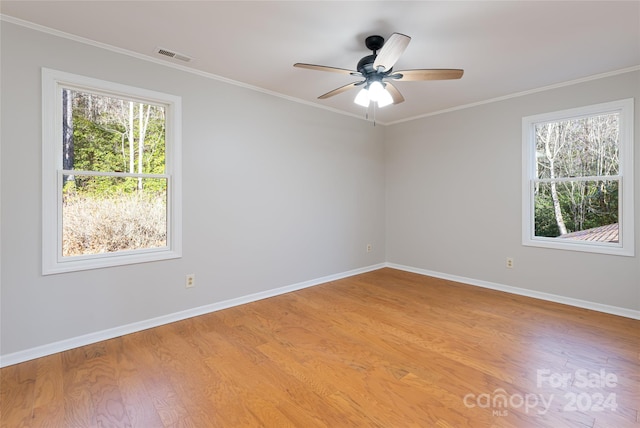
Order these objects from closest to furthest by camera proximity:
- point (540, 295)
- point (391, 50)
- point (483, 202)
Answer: point (391, 50) → point (540, 295) → point (483, 202)

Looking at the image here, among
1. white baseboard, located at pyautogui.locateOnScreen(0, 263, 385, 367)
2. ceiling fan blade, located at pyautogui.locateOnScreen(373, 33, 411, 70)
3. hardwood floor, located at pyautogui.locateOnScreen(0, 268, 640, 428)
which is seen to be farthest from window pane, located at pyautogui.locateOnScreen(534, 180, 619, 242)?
white baseboard, located at pyautogui.locateOnScreen(0, 263, 385, 367)

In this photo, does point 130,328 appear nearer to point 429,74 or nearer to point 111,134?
point 111,134

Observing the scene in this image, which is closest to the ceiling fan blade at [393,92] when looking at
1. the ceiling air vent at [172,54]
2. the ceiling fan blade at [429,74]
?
the ceiling fan blade at [429,74]

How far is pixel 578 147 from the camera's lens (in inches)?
135

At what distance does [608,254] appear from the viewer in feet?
10.4

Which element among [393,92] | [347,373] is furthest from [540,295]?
[393,92]

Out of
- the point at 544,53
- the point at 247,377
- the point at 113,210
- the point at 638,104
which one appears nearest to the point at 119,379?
the point at 247,377

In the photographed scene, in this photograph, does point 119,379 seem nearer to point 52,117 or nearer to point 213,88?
point 52,117

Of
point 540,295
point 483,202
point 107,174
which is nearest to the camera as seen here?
point 107,174

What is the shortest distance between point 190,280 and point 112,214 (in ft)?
3.11

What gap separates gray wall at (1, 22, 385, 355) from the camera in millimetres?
2223

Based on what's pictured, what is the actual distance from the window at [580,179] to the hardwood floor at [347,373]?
2.85 feet

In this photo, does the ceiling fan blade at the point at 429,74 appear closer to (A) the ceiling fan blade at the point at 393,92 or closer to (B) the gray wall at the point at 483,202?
(A) the ceiling fan blade at the point at 393,92

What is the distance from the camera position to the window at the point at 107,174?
7.75ft
